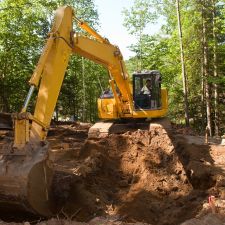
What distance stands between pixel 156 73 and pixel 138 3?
20.7m

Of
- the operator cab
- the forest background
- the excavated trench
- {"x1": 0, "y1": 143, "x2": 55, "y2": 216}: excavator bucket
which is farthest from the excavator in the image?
the forest background

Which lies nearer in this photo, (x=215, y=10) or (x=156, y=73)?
(x=156, y=73)

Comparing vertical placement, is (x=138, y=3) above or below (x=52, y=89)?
above

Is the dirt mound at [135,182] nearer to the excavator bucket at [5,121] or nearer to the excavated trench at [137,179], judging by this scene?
the excavated trench at [137,179]

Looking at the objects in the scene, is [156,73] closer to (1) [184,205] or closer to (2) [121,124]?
(2) [121,124]

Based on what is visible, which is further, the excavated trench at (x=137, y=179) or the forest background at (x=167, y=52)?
the forest background at (x=167, y=52)

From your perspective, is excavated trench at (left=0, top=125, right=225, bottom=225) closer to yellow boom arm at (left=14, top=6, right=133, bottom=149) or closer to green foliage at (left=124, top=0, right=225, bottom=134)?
yellow boom arm at (left=14, top=6, right=133, bottom=149)

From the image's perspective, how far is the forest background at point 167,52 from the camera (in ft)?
75.9

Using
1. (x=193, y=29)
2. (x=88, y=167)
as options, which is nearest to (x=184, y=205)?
(x=88, y=167)

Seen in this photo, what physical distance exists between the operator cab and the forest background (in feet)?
28.1

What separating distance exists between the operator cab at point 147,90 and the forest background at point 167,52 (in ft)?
28.1

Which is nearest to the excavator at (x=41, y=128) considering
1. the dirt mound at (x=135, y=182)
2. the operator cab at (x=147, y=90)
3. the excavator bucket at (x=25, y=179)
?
the excavator bucket at (x=25, y=179)

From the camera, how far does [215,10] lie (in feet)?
82.5

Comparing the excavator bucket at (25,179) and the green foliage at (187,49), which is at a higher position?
the green foliage at (187,49)
